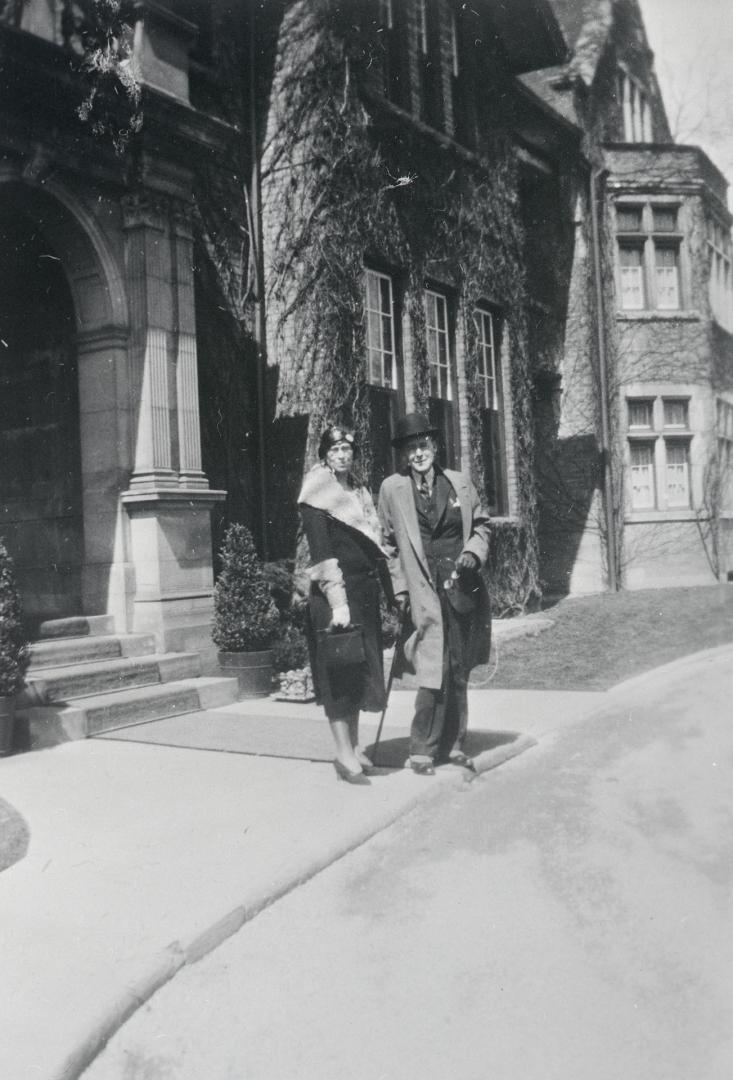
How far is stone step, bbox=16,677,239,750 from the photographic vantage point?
24.0 feet

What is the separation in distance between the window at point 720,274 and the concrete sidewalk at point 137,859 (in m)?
14.6

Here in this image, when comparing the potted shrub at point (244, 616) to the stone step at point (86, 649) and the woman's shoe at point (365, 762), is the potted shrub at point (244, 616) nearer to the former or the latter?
the stone step at point (86, 649)

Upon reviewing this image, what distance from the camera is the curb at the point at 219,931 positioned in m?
3.08

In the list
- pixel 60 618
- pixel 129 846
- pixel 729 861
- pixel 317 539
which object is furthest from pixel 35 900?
pixel 60 618

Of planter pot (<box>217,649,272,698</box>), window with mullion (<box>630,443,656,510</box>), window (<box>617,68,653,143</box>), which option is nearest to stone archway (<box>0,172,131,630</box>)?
planter pot (<box>217,649,272,698</box>)

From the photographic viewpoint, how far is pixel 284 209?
11086 mm

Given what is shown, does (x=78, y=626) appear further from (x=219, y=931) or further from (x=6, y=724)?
(x=219, y=931)

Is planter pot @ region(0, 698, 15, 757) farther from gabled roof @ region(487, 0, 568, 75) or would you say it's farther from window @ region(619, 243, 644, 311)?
window @ region(619, 243, 644, 311)

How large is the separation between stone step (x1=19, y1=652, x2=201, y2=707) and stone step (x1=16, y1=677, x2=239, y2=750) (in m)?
0.08

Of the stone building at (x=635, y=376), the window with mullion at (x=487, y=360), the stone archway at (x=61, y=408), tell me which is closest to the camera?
the stone archway at (x=61, y=408)

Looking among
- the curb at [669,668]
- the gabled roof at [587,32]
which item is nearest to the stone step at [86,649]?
the curb at [669,668]

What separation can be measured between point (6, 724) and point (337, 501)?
273cm

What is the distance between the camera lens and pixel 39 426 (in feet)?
32.1

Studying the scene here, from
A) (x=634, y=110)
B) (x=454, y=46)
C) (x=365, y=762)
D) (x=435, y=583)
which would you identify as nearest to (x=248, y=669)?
(x=365, y=762)
